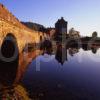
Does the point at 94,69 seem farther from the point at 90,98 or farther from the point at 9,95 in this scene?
the point at 9,95

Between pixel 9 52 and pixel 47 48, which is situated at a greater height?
pixel 9 52

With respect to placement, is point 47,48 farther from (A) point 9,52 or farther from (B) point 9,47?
(A) point 9,52

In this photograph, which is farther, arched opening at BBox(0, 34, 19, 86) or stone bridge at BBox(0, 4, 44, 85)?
arched opening at BBox(0, 34, 19, 86)

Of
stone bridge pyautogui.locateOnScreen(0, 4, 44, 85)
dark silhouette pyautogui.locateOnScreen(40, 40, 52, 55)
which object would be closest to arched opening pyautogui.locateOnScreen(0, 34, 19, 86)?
stone bridge pyautogui.locateOnScreen(0, 4, 44, 85)

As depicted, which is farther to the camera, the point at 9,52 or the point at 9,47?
the point at 9,47

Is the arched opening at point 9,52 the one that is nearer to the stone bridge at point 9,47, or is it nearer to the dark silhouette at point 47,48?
the stone bridge at point 9,47

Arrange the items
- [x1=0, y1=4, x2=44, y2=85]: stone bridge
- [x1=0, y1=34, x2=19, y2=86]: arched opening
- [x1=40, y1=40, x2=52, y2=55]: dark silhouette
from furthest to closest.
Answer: [x1=40, y1=40, x2=52, y2=55]: dark silhouette
[x1=0, y1=34, x2=19, y2=86]: arched opening
[x1=0, y1=4, x2=44, y2=85]: stone bridge

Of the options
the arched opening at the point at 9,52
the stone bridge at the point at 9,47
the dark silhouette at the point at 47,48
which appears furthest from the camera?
the dark silhouette at the point at 47,48

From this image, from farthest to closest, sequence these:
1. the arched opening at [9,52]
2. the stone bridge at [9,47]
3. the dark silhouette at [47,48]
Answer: the dark silhouette at [47,48] < the arched opening at [9,52] < the stone bridge at [9,47]

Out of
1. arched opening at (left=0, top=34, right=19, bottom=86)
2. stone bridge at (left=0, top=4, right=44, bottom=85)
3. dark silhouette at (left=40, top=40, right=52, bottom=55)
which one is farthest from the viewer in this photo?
dark silhouette at (left=40, top=40, right=52, bottom=55)

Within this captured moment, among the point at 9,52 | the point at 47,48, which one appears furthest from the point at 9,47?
the point at 47,48

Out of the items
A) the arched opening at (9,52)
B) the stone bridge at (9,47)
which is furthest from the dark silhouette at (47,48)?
the stone bridge at (9,47)

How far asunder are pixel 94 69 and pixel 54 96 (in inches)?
436

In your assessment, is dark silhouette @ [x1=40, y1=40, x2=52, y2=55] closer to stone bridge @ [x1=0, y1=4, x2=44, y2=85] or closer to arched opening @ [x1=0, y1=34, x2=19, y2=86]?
arched opening @ [x1=0, y1=34, x2=19, y2=86]
